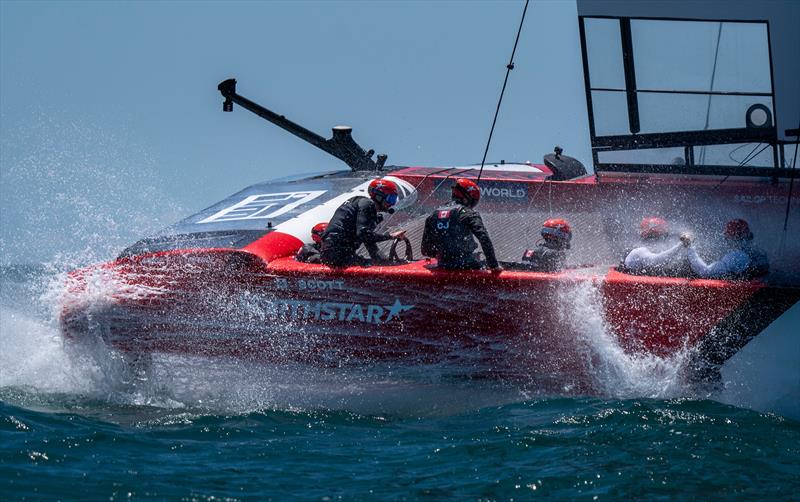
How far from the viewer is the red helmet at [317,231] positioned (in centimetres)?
778

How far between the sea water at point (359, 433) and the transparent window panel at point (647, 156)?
1812mm

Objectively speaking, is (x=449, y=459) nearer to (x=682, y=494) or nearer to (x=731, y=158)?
(x=682, y=494)

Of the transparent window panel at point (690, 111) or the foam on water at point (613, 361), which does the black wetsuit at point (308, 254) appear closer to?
the foam on water at point (613, 361)

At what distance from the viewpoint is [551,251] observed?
6.88 metres

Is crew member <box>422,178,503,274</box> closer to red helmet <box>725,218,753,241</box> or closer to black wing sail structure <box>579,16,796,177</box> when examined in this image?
black wing sail structure <box>579,16,796,177</box>

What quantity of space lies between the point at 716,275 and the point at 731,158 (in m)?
A: 1.52

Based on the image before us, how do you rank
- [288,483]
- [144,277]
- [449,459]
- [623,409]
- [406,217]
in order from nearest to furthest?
[288,483] < [449,459] < [623,409] < [144,277] < [406,217]

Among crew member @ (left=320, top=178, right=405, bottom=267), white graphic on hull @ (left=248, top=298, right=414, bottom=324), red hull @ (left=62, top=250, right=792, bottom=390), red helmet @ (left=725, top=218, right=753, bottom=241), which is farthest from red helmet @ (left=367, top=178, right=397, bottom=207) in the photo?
red helmet @ (left=725, top=218, right=753, bottom=241)

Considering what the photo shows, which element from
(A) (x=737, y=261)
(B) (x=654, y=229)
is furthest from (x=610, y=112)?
(A) (x=737, y=261)

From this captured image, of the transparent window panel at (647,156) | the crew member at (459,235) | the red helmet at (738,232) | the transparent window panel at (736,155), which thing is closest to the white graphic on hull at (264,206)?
the crew member at (459,235)

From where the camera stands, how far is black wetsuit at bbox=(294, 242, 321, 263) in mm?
7227

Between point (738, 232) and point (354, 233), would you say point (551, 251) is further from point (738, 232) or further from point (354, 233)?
point (354, 233)

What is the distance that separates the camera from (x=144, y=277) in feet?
24.0

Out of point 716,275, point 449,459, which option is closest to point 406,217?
point 716,275
